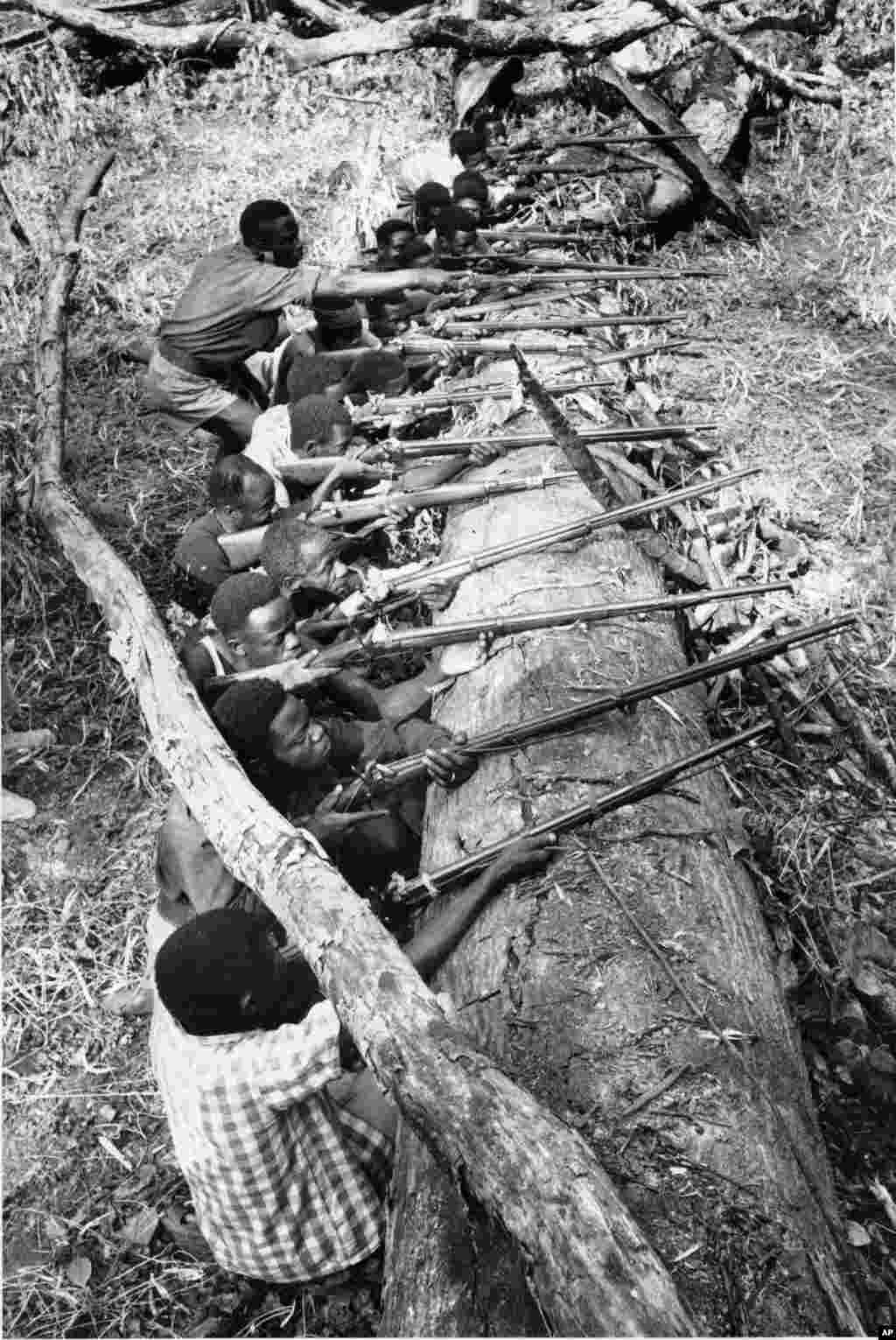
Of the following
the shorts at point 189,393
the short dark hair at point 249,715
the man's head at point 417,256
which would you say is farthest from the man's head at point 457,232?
the short dark hair at point 249,715

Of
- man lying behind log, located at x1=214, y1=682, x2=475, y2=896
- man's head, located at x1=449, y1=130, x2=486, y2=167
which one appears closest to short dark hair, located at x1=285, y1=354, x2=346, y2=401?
man lying behind log, located at x1=214, y1=682, x2=475, y2=896

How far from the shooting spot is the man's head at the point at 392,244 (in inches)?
315

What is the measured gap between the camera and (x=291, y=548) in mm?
5160

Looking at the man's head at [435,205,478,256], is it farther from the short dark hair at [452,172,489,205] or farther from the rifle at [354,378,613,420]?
the rifle at [354,378,613,420]

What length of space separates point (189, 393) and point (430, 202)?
254 cm

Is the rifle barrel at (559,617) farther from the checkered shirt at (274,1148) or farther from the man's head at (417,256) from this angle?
the man's head at (417,256)

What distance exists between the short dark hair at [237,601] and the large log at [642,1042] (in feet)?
4.16

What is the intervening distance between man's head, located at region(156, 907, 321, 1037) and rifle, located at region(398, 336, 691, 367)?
150 inches

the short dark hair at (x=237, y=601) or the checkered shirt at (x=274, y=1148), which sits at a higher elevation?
the short dark hair at (x=237, y=601)

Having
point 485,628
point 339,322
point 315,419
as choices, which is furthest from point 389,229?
point 485,628

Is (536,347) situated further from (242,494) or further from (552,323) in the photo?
(242,494)

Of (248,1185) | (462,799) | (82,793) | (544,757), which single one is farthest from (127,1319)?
(82,793)

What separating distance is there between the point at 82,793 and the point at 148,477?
259 cm

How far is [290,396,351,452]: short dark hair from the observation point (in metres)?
Result: 5.91
